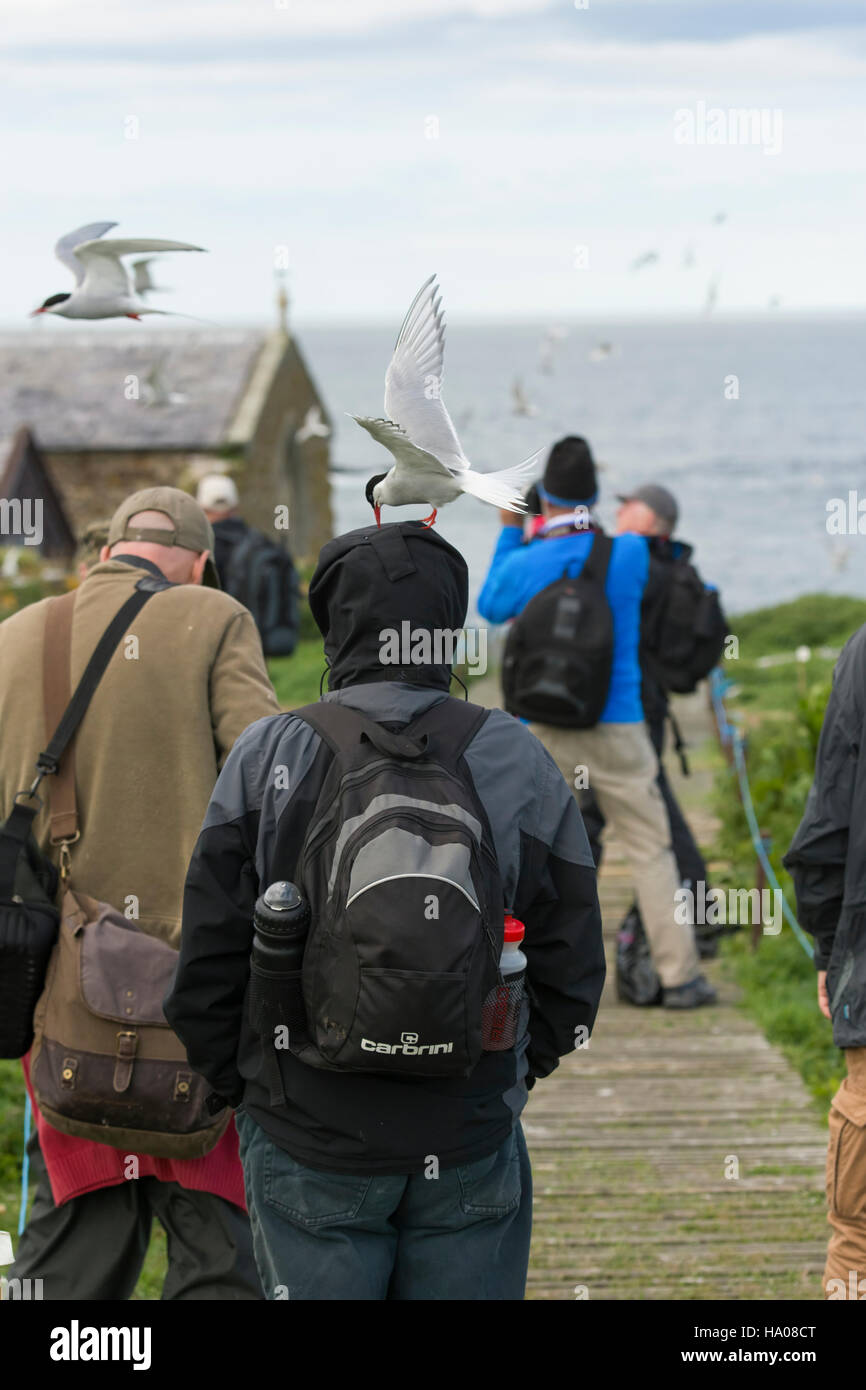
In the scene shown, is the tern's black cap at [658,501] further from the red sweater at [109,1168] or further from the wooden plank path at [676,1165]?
the red sweater at [109,1168]

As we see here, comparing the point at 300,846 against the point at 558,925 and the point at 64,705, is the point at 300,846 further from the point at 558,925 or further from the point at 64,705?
the point at 64,705

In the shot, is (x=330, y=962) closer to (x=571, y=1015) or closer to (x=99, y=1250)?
(x=571, y=1015)

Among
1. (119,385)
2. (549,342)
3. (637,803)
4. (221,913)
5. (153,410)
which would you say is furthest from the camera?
(119,385)

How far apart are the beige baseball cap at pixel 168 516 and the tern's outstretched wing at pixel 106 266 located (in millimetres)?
709

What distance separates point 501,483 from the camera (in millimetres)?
3562

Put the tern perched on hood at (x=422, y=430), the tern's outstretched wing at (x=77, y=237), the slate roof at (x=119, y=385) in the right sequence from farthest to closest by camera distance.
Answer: the slate roof at (x=119, y=385) → the tern's outstretched wing at (x=77, y=237) → the tern perched on hood at (x=422, y=430)

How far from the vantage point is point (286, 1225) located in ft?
8.75

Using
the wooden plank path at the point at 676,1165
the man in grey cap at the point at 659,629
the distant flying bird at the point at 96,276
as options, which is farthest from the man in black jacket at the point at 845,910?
the man in grey cap at the point at 659,629

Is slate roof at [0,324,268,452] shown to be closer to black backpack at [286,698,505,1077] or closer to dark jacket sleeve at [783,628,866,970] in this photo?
dark jacket sleeve at [783,628,866,970]

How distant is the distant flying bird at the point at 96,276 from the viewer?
415cm

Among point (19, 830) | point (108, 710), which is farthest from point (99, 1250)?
point (108, 710)

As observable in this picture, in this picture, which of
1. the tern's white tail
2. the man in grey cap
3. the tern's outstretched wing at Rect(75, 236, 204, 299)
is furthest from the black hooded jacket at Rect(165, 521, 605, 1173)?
the man in grey cap

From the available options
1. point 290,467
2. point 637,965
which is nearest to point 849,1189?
point 637,965

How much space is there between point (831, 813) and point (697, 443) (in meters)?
89.2
